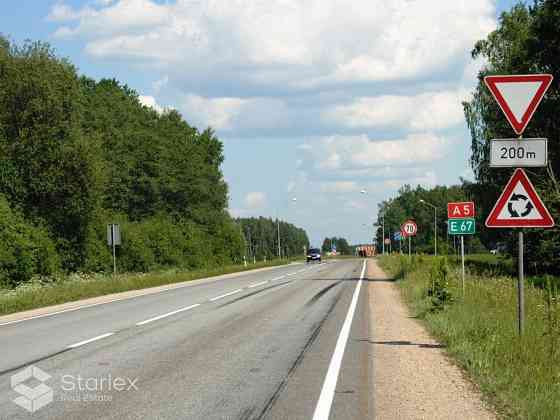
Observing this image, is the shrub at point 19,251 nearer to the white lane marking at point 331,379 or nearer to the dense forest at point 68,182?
the dense forest at point 68,182

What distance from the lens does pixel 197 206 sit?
76750 mm


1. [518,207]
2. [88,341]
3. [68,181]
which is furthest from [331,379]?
[68,181]

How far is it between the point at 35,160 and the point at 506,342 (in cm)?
3834

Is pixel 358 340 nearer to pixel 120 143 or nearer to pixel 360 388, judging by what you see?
pixel 360 388

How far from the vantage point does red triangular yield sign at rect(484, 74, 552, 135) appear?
414 inches

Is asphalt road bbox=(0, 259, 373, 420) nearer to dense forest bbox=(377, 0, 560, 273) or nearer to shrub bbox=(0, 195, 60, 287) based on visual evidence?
shrub bbox=(0, 195, 60, 287)

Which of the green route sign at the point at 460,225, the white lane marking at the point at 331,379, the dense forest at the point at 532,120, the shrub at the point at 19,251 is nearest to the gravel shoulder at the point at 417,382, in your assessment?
the white lane marking at the point at 331,379

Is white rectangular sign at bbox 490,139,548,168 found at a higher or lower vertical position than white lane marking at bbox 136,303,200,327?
higher

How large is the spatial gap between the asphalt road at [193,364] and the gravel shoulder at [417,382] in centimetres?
21

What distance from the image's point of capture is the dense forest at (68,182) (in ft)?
139

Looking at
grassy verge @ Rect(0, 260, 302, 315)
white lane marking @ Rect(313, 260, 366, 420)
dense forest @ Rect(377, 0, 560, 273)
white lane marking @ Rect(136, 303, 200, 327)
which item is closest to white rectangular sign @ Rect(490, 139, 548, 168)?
white lane marking @ Rect(313, 260, 366, 420)

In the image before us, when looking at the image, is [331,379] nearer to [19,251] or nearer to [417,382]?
[417,382]

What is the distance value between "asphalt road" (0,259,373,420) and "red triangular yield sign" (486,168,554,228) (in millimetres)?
2721

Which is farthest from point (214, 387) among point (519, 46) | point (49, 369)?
point (519, 46)
